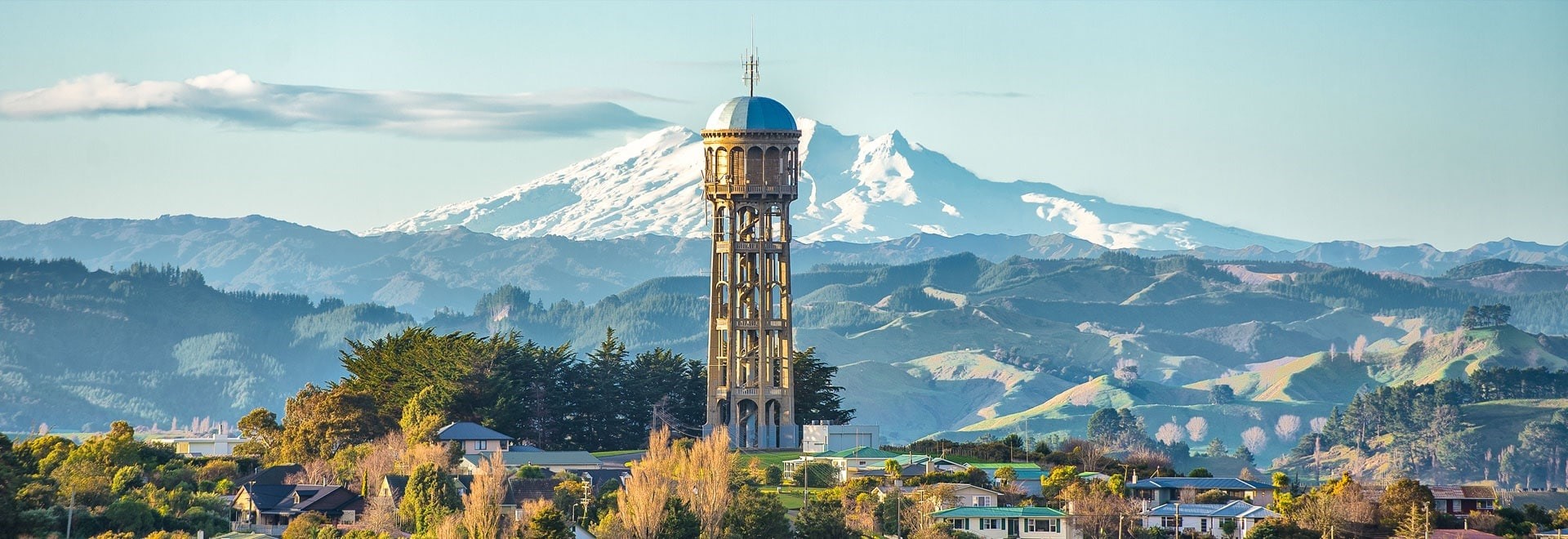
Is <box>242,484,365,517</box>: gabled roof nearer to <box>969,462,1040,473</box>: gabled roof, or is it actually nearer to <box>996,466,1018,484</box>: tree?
<box>996,466,1018,484</box>: tree

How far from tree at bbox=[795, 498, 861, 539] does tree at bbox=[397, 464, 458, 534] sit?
1377 cm

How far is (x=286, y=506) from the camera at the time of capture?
10962 cm

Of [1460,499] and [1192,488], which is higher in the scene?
[1192,488]

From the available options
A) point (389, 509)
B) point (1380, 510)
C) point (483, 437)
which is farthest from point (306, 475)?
point (1380, 510)

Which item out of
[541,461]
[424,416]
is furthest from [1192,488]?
[424,416]

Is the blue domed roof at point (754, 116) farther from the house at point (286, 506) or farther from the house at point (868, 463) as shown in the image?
the house at point (286, 506)

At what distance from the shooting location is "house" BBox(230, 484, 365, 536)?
107875 millimetres

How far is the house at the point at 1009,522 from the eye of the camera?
348 feet

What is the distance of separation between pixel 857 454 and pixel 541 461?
14.4 metres

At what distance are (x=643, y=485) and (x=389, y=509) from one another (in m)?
12.3

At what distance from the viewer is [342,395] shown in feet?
415

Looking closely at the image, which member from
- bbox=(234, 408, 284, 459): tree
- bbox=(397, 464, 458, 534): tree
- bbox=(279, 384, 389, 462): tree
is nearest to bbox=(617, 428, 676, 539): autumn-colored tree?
bbox=(397, 464, 458, 534): tree

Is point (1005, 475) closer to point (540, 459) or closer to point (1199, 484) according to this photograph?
point (1199, 484)

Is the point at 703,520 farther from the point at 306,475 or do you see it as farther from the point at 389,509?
the point at 306,475
